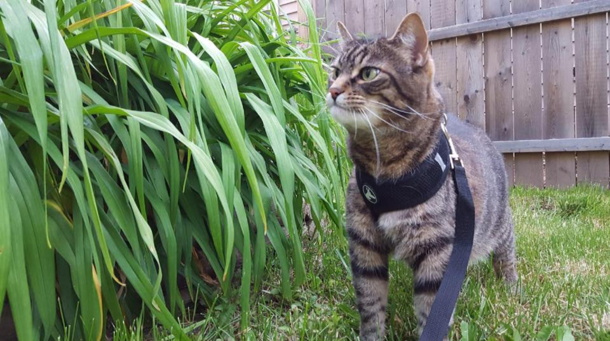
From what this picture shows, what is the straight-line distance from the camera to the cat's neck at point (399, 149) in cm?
135

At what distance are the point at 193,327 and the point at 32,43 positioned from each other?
805 mm

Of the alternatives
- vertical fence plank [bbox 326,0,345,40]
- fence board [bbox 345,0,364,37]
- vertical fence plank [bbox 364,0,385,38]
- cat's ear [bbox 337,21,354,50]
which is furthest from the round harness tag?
vertical fence plank [bbox 326,0,345,40]

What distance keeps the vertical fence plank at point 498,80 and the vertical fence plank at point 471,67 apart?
4 cm

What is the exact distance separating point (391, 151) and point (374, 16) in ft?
10.8

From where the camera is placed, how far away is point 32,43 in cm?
92

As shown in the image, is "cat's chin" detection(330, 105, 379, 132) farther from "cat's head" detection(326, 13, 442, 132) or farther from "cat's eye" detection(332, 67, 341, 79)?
"cat's eye" detection(332, 67, 341, 79)

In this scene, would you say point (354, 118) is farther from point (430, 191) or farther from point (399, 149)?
point (430, 191)

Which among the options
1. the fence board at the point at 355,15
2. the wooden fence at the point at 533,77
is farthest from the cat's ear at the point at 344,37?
the fence board at the point at 355,15

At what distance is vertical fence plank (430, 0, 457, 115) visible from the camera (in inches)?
155

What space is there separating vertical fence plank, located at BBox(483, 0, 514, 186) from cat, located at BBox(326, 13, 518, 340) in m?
2.50

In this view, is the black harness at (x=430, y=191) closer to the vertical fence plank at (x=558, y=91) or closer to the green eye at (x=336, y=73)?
the green eye at (x=336, y=73)

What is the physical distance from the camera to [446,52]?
13.2 ft

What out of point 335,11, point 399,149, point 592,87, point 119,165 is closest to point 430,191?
point 399,149

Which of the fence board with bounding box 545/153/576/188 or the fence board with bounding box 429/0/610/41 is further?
the fence board with bounding box 545/153/576/188
